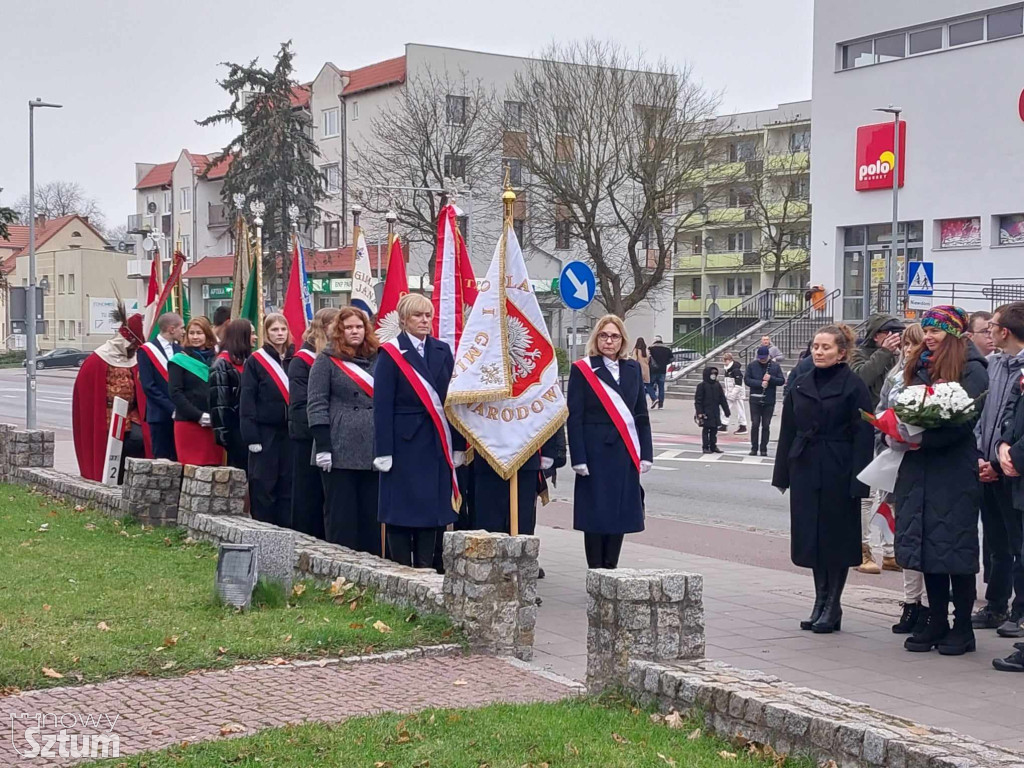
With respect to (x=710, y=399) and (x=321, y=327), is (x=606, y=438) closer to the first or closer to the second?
(x=321, y=327)

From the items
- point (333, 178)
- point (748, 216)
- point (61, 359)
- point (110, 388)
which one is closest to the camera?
point (110, 388)

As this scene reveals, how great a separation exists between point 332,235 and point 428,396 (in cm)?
6034

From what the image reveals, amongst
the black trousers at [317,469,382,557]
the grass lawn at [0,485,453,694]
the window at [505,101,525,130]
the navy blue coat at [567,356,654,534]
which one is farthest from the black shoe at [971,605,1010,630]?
the window at [505,101,525,130]

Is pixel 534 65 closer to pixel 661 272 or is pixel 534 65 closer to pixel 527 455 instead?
pixel 661 272

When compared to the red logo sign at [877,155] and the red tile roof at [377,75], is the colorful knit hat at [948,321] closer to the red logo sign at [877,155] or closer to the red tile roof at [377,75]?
the red logo sign at [877,155]

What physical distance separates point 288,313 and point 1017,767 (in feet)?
34.3

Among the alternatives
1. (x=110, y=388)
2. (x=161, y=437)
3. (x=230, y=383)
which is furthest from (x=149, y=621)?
(x=110, y=388)

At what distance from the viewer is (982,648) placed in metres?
8.16

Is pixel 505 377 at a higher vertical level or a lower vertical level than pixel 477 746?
higher

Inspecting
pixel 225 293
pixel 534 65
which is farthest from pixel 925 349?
pixel 225 293

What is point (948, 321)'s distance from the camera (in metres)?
8.14

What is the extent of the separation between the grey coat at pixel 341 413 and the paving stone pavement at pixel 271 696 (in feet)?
9.36

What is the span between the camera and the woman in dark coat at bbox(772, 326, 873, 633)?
857 cm

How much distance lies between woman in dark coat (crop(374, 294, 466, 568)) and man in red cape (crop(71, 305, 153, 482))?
18.3 feet
